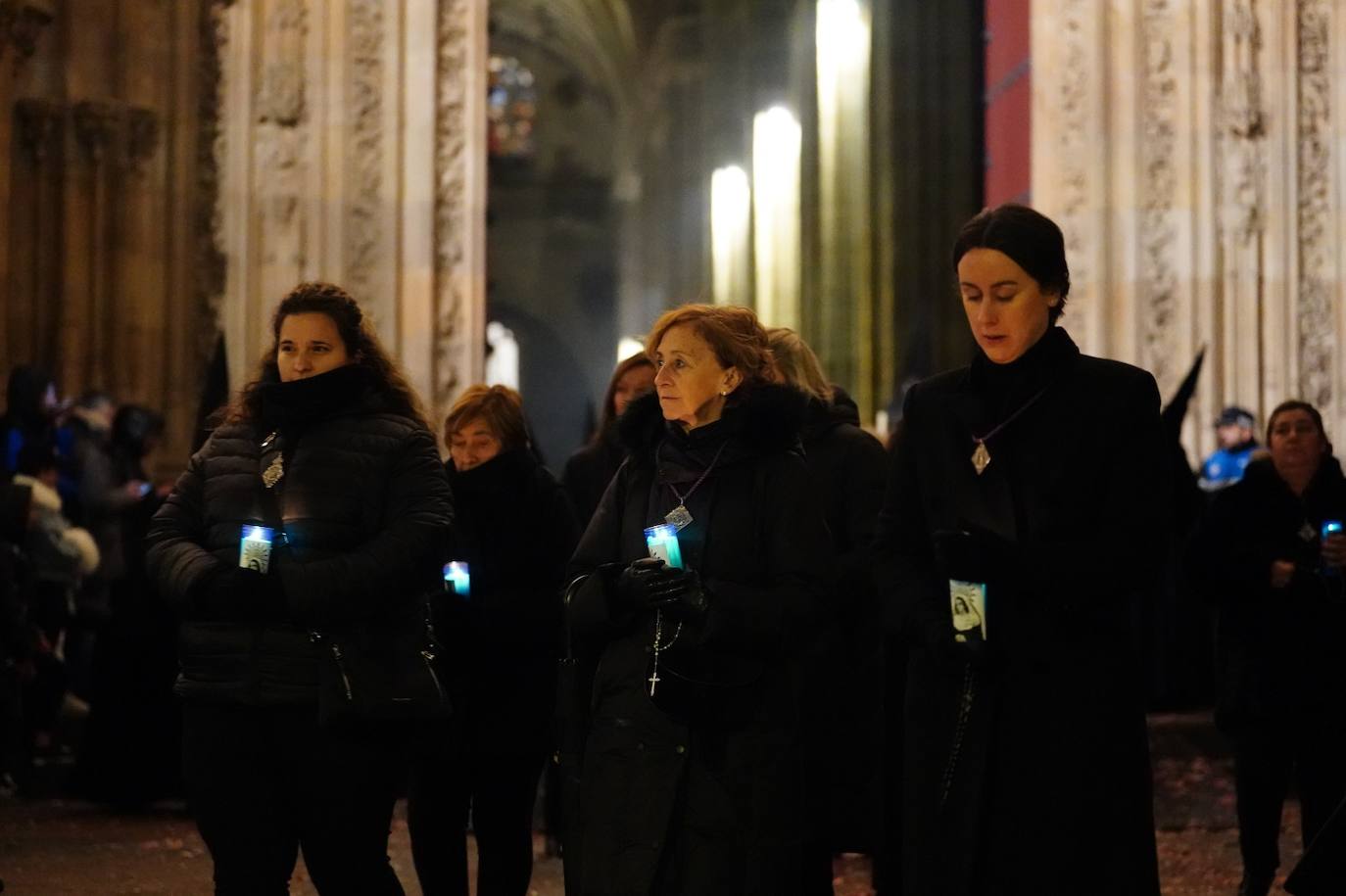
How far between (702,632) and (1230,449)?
319 inches

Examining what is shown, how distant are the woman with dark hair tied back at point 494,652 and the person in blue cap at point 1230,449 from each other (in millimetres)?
6353

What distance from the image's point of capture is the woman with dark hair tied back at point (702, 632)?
13.2ft

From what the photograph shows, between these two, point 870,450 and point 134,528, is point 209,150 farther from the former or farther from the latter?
point 870,450

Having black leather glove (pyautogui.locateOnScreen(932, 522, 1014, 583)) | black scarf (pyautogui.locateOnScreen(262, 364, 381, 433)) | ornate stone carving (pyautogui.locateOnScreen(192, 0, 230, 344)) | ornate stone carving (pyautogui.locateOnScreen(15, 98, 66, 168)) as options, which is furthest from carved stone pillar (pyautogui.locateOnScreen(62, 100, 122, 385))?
black leather glove (pyautogui.locateOnScreen(932, 522, 1014, 583))

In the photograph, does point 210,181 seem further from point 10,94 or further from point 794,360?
point 794,360

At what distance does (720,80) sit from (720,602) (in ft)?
Result: 88.2

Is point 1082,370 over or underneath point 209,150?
underneath

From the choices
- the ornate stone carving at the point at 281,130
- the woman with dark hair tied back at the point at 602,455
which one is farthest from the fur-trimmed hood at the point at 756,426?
the ornate stone carving at the point at 281,130

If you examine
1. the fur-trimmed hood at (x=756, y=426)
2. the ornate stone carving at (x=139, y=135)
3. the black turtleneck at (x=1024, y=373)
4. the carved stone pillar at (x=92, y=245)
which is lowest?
the fur-trimmed hood at (x=756, y=426)

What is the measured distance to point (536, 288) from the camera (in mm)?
46938

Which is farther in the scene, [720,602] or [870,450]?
[870,450]

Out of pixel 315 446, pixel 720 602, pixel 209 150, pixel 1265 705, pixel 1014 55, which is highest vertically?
pixel 1014 55

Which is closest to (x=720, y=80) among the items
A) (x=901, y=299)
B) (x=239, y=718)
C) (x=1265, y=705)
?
(x=901, y=299)

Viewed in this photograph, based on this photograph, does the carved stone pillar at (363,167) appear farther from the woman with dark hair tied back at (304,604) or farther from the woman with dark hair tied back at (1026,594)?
the woman with dark hair tied back at (1026,594)
